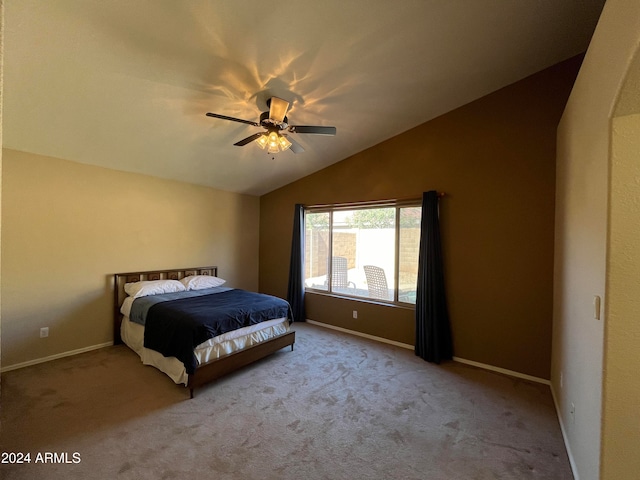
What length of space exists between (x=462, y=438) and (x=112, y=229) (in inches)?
175

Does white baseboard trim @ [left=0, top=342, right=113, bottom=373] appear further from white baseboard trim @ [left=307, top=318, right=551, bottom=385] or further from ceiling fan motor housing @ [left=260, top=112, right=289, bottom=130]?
ceiling fan motor housing @ [left=260, top=112, right=289, bottom=130]

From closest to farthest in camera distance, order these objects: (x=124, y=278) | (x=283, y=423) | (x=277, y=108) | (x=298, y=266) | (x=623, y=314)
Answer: (x=623, y=314)
(x=283, y=423)
(x=277, y=108)
(x=124, y=278)
(x=298, y=266)

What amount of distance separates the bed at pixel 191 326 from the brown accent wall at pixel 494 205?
1.70 meters

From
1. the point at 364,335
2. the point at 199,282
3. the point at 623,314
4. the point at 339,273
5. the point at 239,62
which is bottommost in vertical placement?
the point at 364,335

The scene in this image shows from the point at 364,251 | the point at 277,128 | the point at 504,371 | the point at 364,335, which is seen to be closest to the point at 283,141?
the point at 277,128

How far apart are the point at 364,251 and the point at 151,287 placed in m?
2.97

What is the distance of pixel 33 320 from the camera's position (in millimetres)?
3244

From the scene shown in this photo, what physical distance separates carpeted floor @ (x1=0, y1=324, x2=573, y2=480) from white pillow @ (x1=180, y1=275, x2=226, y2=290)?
1.13 metres

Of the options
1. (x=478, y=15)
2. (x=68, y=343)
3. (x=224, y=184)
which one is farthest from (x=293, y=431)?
(x=224, y=184)

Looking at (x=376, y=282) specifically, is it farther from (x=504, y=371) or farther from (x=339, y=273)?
(x=504, y=371)

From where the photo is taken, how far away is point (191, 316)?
9.40ft

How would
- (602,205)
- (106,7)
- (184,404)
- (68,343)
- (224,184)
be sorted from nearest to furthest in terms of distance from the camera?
(602,205) < (106,7) < (184,404) < (68,343) < (224,184)

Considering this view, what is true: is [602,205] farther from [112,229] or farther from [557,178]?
[112,229]

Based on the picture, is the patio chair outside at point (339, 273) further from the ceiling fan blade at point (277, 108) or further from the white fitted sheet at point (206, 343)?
the ceiling fan blade at point (277, 108)
